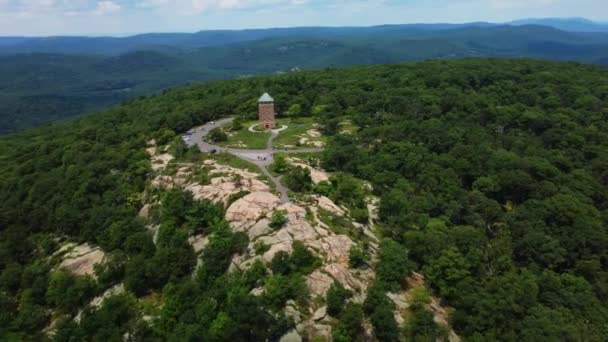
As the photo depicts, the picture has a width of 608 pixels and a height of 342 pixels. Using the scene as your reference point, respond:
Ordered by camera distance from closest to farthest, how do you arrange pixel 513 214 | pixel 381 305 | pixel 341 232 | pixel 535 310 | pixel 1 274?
pixel 381 305 < pixel 535 310 < pixel 341 232 < pixel 1 274 < pixel 513 214

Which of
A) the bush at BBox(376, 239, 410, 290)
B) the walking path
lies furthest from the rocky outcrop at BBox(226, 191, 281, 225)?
the bush at BBox(376, 239, 410, 290)

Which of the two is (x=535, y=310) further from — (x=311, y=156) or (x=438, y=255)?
(x=311, y=156)

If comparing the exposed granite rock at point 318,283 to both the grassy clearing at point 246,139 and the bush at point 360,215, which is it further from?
the grassy clearing at point 246,139

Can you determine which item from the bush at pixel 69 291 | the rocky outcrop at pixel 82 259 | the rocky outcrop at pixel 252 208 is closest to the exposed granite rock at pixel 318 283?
the rocky outcrop at pixel 252 208

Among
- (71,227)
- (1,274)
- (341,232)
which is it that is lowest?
(1,274)

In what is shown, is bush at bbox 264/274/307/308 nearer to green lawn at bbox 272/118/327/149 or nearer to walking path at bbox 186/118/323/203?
walking path at bbox 186/118/323/203

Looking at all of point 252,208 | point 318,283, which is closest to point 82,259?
point 252,208

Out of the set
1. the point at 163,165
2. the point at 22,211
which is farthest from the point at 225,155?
the point at 22,211
